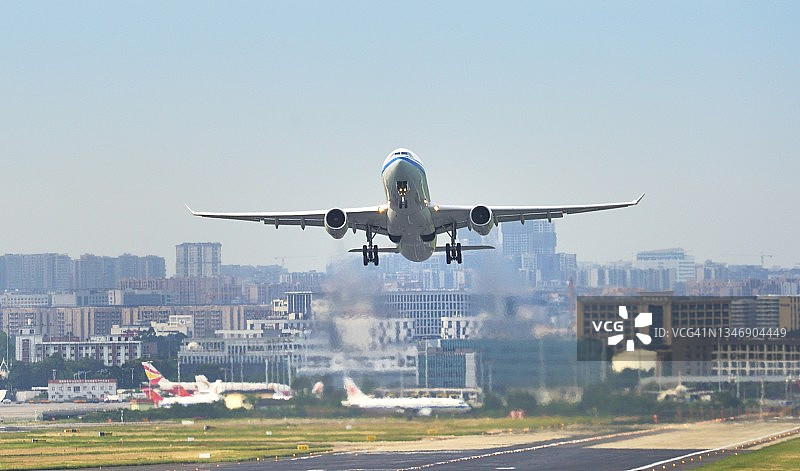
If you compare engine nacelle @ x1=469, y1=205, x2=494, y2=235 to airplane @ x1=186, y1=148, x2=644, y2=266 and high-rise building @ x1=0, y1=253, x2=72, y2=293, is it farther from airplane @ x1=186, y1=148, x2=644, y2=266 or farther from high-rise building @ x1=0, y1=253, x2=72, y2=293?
high-rise building @ x1=0, y1=253, x2=72, y2=293

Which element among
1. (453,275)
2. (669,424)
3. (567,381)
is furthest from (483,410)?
(453,275)

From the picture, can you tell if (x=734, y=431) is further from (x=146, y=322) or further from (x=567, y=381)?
(x=146, y=322)

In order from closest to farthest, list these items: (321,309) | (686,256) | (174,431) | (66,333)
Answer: (321,309) → (174,431) → (686,256) → (66,333)

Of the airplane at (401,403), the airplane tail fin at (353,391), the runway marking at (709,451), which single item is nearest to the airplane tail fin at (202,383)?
the airplane tail fin at (353,391)

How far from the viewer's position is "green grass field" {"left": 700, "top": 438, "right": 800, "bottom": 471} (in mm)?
72375

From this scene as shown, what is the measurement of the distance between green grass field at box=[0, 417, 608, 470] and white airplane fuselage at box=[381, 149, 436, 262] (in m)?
20.2

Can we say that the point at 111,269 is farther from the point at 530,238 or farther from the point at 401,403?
the point at 401,403

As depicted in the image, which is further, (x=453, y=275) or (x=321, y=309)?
(x=453, y=275)

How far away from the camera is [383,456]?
8350 centimetres

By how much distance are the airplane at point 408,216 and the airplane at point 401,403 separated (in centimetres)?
1658

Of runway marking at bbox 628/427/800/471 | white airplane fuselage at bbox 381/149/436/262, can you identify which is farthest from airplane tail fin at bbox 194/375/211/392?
white airplane fuselage at bbox 381/149/436/262

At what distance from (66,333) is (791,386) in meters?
86.3

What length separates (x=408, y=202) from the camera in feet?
205

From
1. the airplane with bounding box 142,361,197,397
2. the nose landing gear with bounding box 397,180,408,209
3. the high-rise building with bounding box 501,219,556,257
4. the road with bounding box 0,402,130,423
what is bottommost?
the road with bounding box 0,402,130,423
